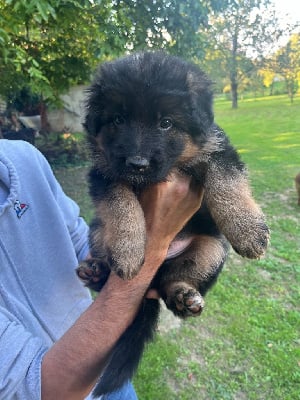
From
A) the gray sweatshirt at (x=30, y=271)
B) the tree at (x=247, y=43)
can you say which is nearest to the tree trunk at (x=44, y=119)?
the tree at (x=247, y=43)

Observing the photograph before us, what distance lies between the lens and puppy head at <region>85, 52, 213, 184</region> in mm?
1614

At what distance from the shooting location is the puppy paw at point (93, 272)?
193cm

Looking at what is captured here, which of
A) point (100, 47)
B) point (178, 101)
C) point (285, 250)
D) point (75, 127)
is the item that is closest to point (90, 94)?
point (178, 101)

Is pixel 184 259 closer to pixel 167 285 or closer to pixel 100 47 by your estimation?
pixel 167 285

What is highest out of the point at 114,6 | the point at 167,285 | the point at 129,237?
the point at 114,6

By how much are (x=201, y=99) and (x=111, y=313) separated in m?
1.00

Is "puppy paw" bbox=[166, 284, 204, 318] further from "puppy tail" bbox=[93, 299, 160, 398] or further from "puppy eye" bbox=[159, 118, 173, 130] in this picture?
"puppy eye" bbox=[159, 118, 173, 130]

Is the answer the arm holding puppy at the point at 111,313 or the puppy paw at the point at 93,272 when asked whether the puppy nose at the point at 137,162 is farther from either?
the puppy paw at the point at 93,272

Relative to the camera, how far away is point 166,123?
Result: 5.58 ft

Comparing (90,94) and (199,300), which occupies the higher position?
(90,94)

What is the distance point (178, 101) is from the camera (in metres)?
1.67

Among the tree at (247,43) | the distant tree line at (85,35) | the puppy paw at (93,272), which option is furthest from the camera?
the tree at (247,43)

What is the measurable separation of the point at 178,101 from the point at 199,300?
0.88 m

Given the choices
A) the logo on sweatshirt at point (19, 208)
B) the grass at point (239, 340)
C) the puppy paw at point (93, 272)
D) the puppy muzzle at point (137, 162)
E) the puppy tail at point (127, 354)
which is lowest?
the grass at point (239, 340)
